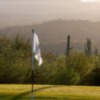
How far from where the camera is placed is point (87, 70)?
35.0 metres

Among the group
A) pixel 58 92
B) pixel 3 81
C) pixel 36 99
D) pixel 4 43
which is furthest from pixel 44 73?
pixel 36 99

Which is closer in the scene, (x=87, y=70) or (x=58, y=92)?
(x=58, y=92)

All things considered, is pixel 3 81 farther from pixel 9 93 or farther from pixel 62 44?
pixel 62 44

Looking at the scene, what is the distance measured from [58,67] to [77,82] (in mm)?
2419

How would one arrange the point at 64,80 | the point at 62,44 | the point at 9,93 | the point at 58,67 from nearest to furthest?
the point at 9,93, the point at 64,80, the point at 58,67, the point at 62,44

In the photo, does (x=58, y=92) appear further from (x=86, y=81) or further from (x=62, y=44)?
(x=62, y=44)

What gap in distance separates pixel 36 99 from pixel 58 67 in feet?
67.4

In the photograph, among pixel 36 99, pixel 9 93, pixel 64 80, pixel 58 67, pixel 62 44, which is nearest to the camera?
pixel 36 99

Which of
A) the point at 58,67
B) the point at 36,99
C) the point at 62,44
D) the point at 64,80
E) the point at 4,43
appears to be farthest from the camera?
the point at 62,44

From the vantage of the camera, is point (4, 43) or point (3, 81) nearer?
point (3, 81)

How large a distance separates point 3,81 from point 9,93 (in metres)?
16.9

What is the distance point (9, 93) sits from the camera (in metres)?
15.9

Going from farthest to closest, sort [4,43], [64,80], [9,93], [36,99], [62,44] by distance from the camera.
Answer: [62,44] < [4,43] < [64,80] < [9,93] < [36,99]

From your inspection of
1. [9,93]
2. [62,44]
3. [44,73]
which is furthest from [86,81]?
[62,44]
